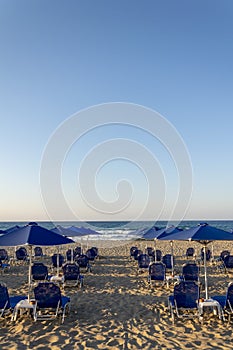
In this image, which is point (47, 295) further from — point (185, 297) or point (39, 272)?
point (39, 272)

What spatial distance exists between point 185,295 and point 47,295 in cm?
270

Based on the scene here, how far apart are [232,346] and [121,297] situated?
12.3ft

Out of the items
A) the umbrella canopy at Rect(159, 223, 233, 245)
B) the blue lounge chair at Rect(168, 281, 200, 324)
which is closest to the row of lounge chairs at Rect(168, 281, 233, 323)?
the blue lounge chair at Rect(168, 281, 200, 324)

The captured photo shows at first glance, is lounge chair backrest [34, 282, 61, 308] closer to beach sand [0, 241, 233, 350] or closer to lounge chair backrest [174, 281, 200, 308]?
beach sand [0, 241, 233, 350]

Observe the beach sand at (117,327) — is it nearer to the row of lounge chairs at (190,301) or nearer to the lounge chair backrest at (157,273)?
the row of lounge chairs at (190,301)

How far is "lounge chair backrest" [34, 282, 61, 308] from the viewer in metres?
6.62

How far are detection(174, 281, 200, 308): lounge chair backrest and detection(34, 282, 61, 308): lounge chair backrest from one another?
2311mm

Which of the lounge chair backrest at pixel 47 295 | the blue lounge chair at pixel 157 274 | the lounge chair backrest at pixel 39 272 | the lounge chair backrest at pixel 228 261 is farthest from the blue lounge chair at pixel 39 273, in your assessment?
the lounge chair backrest at pixel 228 261

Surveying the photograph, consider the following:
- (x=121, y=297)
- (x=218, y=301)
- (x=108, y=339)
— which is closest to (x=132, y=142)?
(x=121, y=297)

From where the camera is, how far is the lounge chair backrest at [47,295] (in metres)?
6.62

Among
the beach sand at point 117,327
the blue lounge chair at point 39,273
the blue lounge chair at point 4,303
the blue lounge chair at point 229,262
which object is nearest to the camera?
the beach sand at point 117,327

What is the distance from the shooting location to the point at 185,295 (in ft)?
22.1

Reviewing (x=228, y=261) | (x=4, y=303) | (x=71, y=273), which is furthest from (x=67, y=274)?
(x=228, y=261)

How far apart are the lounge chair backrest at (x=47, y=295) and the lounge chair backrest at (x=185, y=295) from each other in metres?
2.31
